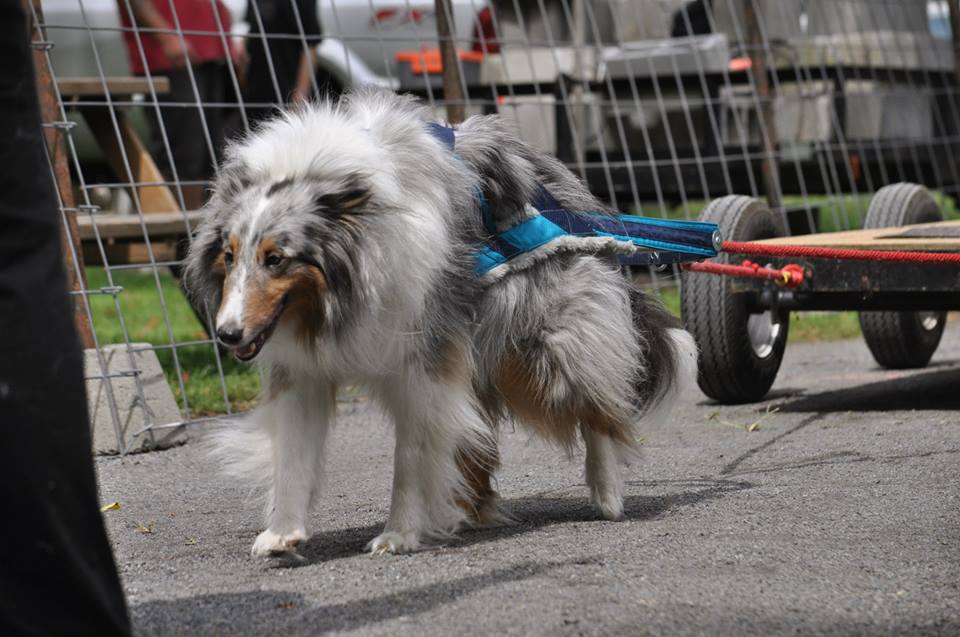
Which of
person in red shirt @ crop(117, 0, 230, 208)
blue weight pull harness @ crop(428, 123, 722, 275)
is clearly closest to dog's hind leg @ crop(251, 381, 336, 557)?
blue weight pull harness @ crop(428, 123, 722, 275)

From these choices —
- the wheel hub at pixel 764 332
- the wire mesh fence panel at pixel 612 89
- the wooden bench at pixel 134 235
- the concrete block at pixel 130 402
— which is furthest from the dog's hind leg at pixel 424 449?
the wire mesh fence panel at pixel 612 89

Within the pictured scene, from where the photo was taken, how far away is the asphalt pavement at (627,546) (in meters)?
3.02

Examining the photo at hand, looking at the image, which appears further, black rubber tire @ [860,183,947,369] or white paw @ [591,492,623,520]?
black rubber tire @ [860,183,947,369]

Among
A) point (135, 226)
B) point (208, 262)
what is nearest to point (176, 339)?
point (135, 226)

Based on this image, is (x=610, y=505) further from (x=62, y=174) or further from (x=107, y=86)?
(x=107, y=86)

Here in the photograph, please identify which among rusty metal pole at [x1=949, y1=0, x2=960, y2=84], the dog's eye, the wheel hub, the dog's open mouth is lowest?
the wheel hub

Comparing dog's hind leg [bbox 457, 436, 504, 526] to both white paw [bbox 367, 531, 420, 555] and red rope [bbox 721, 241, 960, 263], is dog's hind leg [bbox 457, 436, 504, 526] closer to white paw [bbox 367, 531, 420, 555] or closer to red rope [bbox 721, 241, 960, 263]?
white paw [bbox 367, 531, 420, 555]

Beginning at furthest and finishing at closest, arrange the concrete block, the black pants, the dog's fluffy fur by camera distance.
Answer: the concrete block
the dog's fluffy fur
the black pants

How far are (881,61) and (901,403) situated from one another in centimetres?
544

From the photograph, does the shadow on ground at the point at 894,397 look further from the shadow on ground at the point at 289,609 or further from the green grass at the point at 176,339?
the shadow on ground at the point at 289,609

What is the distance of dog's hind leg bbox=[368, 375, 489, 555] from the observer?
377cm

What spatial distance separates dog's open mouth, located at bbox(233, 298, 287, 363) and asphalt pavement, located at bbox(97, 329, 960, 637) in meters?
0.57

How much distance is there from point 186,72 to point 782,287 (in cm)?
428

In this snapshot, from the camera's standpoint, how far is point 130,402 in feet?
18.9
